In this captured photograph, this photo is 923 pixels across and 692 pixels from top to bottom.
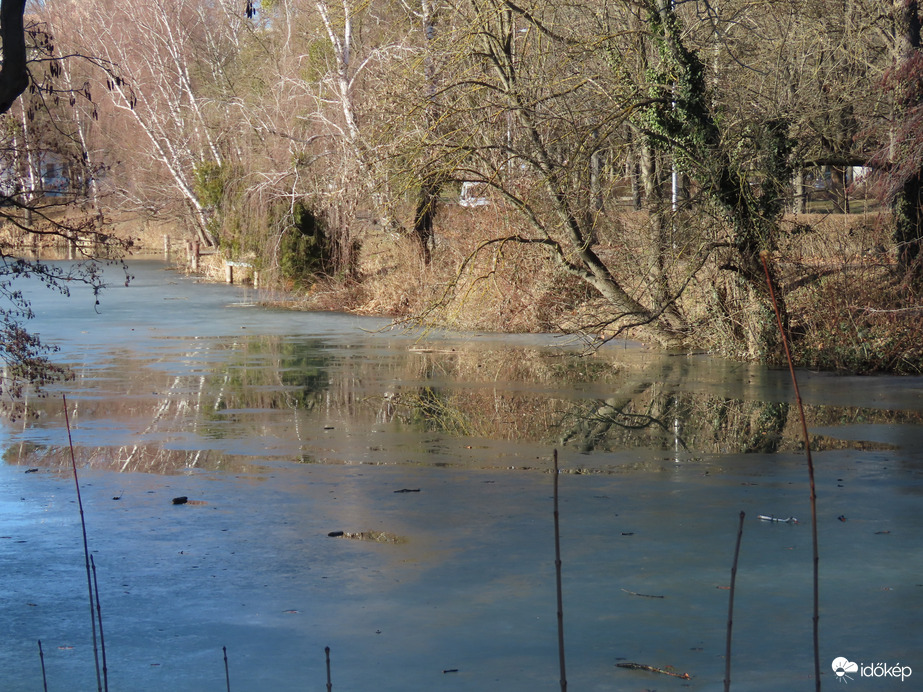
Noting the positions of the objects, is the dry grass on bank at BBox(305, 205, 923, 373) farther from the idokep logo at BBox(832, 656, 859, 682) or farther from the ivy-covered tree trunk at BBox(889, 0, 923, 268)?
the idokep logo at BBox(832, 656, 859, 682)

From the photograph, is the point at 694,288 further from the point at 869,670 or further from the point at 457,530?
the point at 869,670

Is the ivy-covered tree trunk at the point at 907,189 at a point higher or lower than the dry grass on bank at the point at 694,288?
higher

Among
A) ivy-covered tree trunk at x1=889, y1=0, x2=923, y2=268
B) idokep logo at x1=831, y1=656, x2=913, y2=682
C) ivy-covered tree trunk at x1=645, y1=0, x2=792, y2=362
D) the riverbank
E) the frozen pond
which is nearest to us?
idokep logo at x1=831, y1=656, x2=913, y2=682

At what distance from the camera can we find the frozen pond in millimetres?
5641

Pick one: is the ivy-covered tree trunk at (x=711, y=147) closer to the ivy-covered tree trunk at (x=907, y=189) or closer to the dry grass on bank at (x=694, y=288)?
the dry grass on bank at (x=694, y=288)

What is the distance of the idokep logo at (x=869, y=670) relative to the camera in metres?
5.29

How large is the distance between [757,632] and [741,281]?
11.6m

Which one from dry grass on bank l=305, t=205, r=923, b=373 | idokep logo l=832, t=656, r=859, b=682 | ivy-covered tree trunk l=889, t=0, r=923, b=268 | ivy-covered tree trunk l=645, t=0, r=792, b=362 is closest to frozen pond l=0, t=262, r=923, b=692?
idokep logo l=832, t=656, r=859, b=682

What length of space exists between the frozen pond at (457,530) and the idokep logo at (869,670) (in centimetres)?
7

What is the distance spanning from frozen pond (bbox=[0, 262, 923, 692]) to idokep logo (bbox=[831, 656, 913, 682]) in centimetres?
7

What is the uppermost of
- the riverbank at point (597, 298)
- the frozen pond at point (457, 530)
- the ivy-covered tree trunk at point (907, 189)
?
the ivy-covered tree trunk at point (907, 189)

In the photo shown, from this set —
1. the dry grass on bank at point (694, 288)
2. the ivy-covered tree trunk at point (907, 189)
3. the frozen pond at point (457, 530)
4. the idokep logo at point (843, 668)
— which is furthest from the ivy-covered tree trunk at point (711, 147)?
the idokep logo at point (843, 668)

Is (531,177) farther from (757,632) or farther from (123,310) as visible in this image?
(757,632)

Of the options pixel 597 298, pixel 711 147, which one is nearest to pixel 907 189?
pixel 711 147
